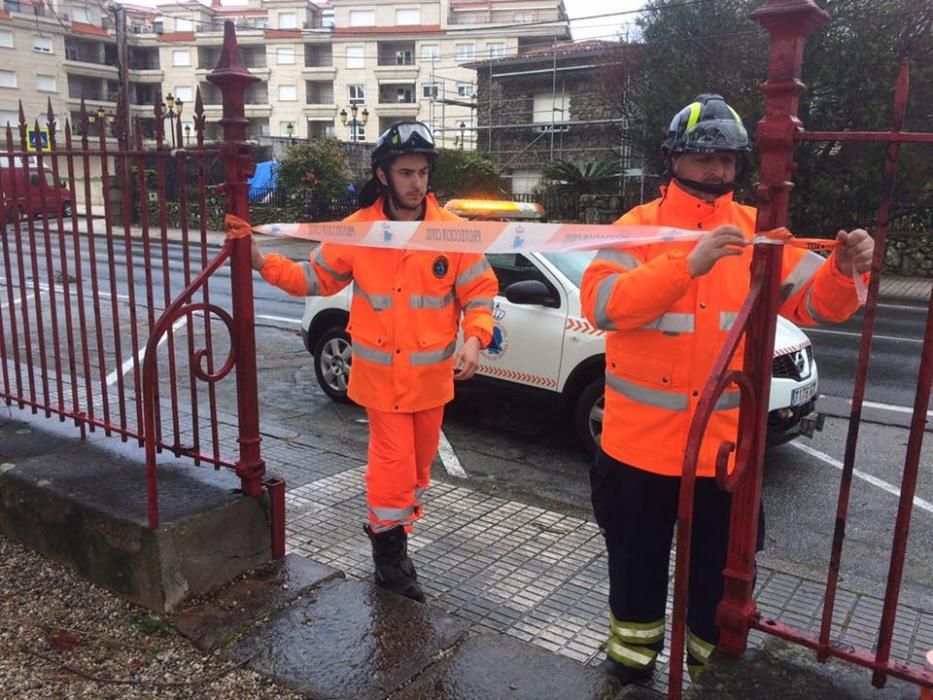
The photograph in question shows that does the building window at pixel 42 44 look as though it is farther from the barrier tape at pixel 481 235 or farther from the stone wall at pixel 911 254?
the barrier tape at pixel 481 235

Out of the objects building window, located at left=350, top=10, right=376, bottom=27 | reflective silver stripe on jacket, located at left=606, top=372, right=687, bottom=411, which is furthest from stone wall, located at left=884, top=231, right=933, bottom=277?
building window, located at left=350, top=10, right=376, bottom=27

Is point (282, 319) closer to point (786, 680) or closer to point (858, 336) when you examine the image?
point (858, 336)

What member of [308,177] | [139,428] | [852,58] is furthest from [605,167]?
[139,428]

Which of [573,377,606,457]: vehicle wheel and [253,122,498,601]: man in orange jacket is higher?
[253,122,498,601]: man in orange jacket

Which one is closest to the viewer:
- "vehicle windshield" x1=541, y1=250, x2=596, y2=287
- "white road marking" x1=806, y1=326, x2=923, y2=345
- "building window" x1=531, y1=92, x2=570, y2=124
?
"vehicle windshield" x1=541, y1=250, x2=596, y2=287

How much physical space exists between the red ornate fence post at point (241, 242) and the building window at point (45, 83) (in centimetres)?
6891

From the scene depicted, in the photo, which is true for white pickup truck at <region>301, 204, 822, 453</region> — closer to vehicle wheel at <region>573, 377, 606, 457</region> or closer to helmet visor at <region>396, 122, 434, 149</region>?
vehicle wheel at <region>573, 377, 606, 457</region>

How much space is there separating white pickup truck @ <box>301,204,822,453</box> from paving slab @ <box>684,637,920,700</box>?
127 inches

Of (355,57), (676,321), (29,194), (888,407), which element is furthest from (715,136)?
(355,57)

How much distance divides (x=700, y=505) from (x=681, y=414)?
1.02ft

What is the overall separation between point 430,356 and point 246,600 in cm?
114

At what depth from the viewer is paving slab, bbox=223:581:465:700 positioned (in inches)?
98.2

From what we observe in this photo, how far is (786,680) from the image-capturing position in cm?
207

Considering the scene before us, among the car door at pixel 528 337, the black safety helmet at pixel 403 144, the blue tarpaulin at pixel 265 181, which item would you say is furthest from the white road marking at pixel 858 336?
the blue tarpaulin at pixel 265 181
